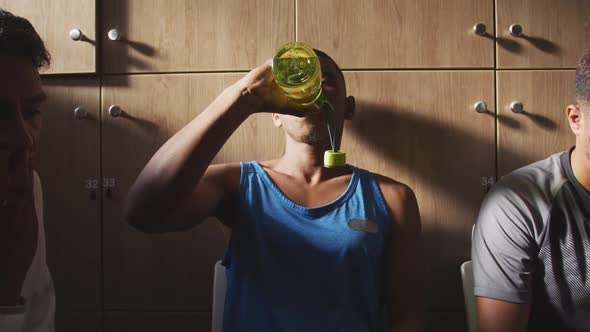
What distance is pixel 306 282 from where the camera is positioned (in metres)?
1.03

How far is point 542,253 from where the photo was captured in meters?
0.98

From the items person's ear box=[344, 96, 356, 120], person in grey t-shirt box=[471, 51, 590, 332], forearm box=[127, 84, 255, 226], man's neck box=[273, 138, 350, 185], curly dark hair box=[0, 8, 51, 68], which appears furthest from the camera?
person's ear box=[344, 96, 356, 120]

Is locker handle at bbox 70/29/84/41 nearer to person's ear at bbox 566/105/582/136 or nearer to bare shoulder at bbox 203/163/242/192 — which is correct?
bare shoulder at bbox 203/163/242/192

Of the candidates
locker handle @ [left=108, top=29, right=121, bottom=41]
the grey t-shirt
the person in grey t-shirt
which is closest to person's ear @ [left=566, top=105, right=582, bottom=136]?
the person in grey t-shirt

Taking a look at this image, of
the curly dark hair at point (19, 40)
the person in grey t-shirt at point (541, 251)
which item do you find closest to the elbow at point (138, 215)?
the curly dark hair at point (19, 40)

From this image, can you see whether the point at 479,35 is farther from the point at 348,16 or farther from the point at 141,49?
the point at 141,49

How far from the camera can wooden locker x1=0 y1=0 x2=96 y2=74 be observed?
1.35 metres

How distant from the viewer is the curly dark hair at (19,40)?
2.25 feet

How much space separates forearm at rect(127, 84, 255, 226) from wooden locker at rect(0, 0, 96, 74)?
70 cm

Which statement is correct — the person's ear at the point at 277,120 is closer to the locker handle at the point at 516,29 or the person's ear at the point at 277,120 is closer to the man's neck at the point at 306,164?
the man's neck at the point at 306,164

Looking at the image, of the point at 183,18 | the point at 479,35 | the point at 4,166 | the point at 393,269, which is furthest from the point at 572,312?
the point at 183,18

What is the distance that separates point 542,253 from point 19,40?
1.19m

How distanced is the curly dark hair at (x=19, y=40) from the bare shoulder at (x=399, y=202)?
34.8 inches

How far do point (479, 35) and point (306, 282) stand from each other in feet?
3.19
